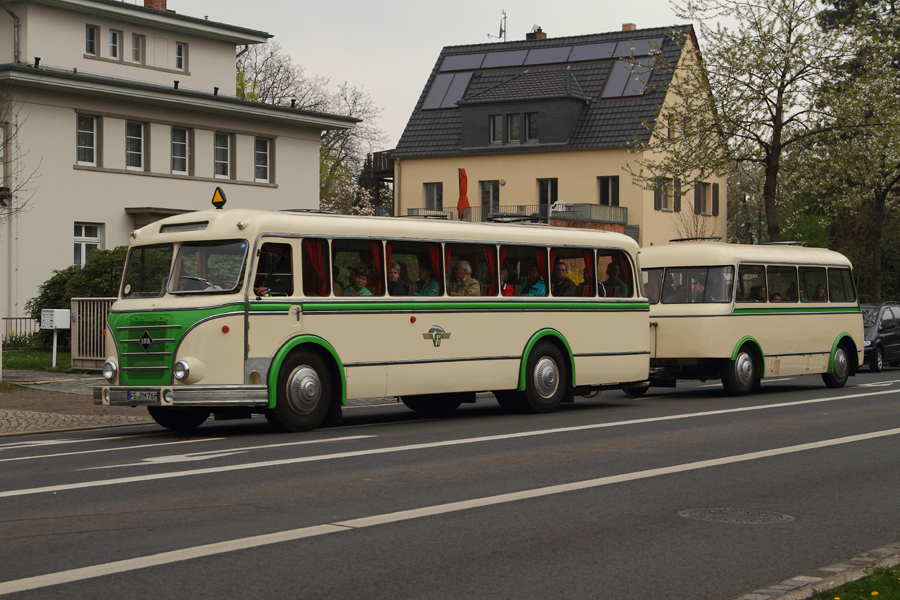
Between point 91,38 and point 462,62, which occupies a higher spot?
point 462,62

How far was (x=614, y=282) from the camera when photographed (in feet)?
61.6

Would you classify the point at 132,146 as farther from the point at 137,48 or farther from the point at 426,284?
the point at 426,284

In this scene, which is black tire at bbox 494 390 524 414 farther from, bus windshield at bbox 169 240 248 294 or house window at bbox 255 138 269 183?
house window at bbox 255 138 269 183

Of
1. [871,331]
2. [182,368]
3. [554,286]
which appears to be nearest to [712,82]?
[871,331]

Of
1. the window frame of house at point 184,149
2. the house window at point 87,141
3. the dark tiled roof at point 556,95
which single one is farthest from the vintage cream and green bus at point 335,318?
the dark tiled roof at point 556,95

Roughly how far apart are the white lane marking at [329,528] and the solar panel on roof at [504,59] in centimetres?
4733

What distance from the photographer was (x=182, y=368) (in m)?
13.5

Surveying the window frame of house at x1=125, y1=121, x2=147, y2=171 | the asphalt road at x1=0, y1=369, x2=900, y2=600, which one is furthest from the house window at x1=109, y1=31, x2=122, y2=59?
the asphalt road at x1=0, y1=369, x2=900, y2=600

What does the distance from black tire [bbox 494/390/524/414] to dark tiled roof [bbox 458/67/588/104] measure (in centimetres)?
3700

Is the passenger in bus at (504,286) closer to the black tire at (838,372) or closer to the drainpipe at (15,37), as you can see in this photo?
the black tire at (838,372)

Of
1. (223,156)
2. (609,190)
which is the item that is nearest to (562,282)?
(223,156)

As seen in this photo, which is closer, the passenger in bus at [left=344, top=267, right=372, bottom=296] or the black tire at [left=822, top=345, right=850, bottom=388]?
the passenger in bus at [left=344, top=267, right=372, bottom=296]

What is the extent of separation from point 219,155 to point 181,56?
425 cm

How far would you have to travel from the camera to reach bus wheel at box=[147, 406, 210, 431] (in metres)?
14.8
